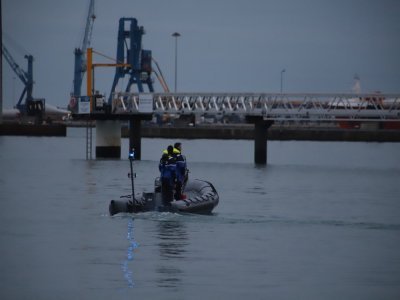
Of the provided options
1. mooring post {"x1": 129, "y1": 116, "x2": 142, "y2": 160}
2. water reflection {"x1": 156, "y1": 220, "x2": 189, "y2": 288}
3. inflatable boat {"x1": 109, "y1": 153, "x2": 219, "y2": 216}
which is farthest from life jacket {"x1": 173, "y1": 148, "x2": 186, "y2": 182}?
mooring post {"x1": 129, "y1": 116, "x2": 142, "y2": 160}

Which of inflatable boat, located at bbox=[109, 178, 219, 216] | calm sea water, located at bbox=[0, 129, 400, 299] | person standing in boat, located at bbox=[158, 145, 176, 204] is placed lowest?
calm sea water, located at bbox=[0, 129, 400, 299]

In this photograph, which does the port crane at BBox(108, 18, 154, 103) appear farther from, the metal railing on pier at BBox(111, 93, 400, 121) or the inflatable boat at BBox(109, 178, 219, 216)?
the inflatable boat at BBox(109, 178, 219, 216)

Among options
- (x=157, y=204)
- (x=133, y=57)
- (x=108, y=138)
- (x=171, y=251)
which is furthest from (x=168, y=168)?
(x=133, y=57)

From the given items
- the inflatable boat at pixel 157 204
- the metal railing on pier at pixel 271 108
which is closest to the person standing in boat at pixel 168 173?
the inflatable boat at pixel 157 204

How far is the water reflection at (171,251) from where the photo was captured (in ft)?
92.4

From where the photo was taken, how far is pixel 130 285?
89.2 feet

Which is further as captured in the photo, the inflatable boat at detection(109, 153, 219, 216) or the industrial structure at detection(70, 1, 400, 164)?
the industrial structure at detection(70, 1, 400, 164)

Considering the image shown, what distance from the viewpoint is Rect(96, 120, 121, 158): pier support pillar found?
300 feet

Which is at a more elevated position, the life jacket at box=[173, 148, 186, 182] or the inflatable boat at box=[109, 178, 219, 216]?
the life jacket at box=[173, 148, 186, 182]

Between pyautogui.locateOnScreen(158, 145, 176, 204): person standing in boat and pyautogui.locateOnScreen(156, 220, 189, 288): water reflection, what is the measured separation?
935 mm

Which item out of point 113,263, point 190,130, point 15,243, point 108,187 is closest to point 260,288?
point 113,263

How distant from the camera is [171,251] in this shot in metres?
33.0

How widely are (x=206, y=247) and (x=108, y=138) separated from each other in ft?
193

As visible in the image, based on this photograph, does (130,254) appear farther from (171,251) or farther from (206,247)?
(206,247)
